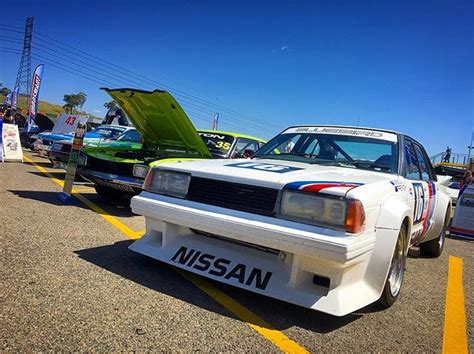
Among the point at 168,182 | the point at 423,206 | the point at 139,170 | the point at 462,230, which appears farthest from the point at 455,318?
the point at 462,230

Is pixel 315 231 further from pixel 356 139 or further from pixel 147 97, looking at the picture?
pixel 147 97

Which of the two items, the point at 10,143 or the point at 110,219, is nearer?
the point at 110,219

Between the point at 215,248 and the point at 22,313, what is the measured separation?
1.34 meters

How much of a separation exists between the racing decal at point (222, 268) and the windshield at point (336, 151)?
4.86 feet

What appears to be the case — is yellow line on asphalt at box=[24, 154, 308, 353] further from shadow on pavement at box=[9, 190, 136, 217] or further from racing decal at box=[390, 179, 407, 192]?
shadow on pavement at box=[9, 190, 136, 217]

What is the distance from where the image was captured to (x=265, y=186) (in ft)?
9.20

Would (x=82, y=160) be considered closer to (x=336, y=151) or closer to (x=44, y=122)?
(x=336, y=151)

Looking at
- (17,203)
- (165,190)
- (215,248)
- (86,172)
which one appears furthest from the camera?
(86,172)

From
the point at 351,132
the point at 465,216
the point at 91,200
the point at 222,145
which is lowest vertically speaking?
the point at 91,200

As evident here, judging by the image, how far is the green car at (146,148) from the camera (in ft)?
18.4

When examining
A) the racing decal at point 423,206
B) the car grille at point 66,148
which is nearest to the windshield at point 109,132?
the car grille at point 66,148

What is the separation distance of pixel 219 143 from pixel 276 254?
4.51 metres

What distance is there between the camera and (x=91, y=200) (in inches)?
259

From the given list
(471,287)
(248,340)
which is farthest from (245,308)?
(471,287)
